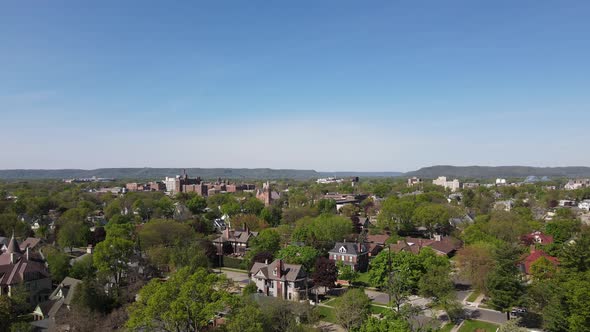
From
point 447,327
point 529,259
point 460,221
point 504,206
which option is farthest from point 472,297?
point 504,206

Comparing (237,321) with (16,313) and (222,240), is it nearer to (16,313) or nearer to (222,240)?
(16,313)

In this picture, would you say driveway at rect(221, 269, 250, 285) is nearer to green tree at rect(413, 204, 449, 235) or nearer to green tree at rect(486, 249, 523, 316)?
green tree at rect(486, 249, 523, 316)

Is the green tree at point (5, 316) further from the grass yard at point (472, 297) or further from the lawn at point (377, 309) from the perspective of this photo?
the grass yard at point (472, 297)

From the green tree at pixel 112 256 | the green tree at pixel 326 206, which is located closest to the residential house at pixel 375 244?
the green tree at pixel 326 206

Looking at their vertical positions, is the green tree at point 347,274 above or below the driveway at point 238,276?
above

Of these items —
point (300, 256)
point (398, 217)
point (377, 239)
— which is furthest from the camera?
point (398, 217)

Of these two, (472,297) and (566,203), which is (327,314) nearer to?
(472,297)
